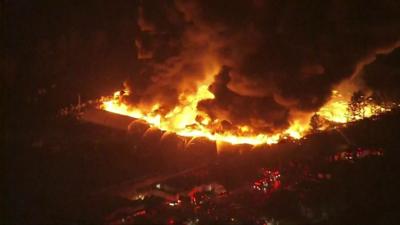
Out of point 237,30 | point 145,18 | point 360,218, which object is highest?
point 145,18

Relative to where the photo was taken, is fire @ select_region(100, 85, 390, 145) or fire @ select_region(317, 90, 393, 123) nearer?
fire @ select_region(100, 85, 390, 145)

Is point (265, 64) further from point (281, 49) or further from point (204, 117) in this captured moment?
point (204, 117)

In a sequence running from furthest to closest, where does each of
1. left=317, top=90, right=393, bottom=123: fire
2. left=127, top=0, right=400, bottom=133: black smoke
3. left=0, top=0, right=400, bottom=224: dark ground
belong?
left=317, top=90, right=393, bottom=123: fire, left=127, top=0, right=400, bottom=133: black smoke, left=0, top=0, right=400, bottom=224: dark ground

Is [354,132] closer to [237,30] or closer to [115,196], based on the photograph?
[237,30]

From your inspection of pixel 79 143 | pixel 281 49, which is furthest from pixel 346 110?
pixel 79 143

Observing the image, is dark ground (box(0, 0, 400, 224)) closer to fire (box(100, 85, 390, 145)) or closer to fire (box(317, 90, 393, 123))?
fire (box(100, 85, 390, 145))

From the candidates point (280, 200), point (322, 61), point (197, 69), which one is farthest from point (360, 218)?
point (197, 69)

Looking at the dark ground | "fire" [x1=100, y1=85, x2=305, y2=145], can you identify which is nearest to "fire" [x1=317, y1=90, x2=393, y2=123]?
the dark ground

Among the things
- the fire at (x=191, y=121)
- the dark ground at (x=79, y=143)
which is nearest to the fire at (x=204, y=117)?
the fire at (x=191, y=121)
